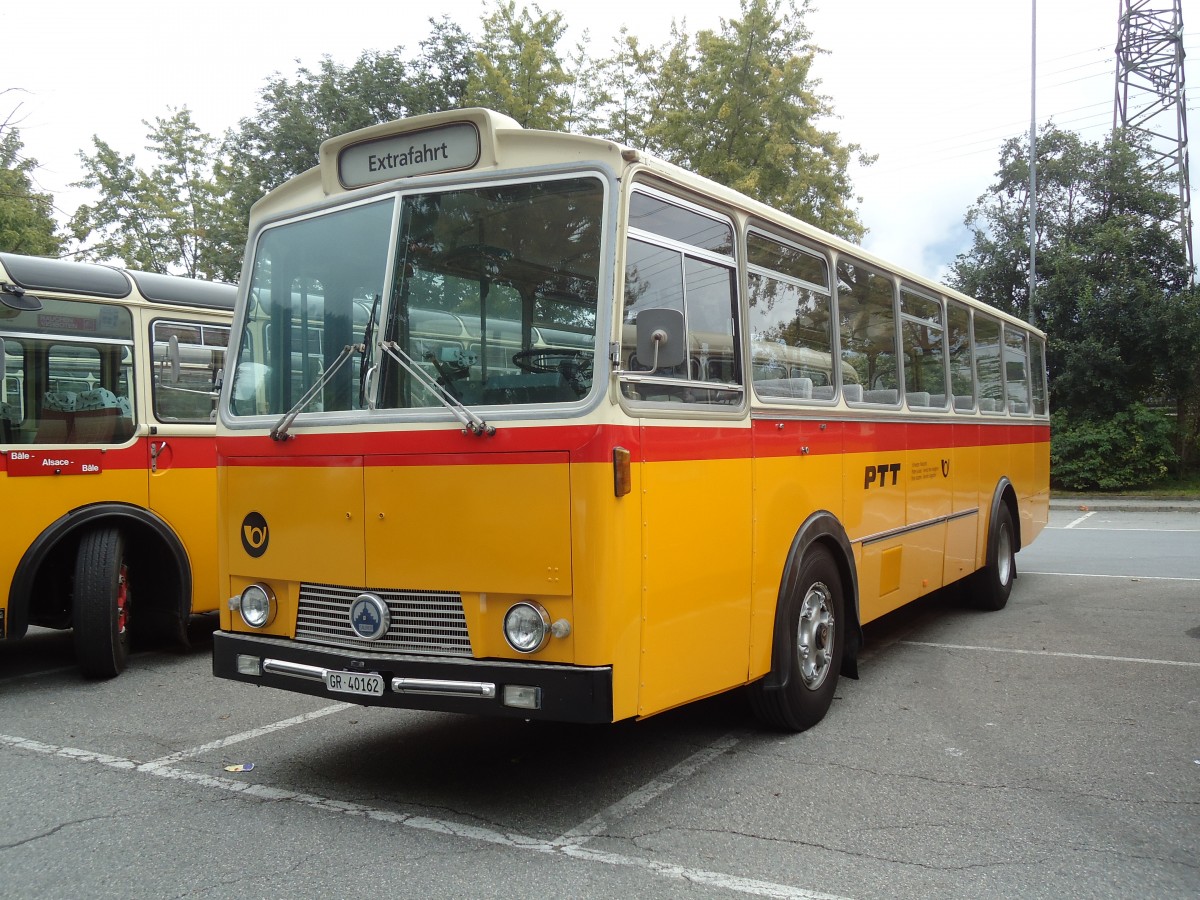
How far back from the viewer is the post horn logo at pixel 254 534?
4.93 m

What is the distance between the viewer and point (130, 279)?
776 centimetres

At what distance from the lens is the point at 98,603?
7.18 metres

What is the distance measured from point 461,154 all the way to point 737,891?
3.24m

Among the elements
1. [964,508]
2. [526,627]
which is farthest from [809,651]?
[964,508]

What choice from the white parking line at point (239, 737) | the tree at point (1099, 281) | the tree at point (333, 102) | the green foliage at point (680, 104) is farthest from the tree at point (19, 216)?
the tree at point (1099, 281)

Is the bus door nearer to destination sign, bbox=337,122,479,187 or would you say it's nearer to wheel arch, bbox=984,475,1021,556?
destination sign, bbox=337,122,479,187

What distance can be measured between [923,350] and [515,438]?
4.73m

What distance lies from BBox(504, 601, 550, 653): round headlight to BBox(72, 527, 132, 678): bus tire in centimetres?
426

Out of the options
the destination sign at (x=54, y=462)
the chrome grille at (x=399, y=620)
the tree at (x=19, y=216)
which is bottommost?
the chrome grille at (x=399, y=620)

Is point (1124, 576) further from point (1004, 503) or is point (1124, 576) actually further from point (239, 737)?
point (239, 737)

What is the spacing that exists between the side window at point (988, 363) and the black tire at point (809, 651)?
13.6 ft

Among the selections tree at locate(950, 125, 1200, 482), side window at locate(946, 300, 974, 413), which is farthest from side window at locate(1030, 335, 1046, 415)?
tree at locate(950, 125, 1200, 482)

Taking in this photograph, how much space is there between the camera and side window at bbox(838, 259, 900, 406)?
21.5ft

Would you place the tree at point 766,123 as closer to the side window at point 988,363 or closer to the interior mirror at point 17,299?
the side window at point 988,363
